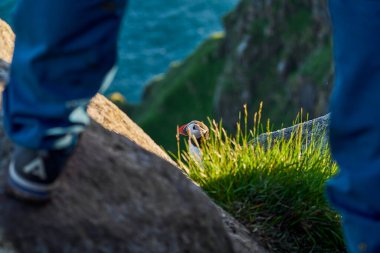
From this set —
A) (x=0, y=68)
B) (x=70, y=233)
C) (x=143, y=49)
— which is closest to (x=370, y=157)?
(x=70, y=233)

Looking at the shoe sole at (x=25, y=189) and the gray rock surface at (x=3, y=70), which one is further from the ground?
the shoe sole at (x=25, y=189)

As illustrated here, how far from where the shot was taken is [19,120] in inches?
125

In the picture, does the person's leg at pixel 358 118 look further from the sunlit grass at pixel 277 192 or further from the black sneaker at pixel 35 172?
the sunlit grass at pixel 277 192

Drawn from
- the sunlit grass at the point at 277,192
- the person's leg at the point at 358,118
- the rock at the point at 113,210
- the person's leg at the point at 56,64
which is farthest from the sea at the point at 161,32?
the person's leg at the point at 56,64

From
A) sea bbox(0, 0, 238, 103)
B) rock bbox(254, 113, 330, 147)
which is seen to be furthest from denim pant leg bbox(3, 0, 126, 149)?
sea bbox(0, 0, 238, 103)

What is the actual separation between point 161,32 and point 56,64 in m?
127

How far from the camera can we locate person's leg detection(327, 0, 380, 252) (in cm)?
332

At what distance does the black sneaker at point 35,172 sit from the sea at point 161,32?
116297 mm

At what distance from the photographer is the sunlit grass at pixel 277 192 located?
16.7 feet

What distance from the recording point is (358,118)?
339 cm

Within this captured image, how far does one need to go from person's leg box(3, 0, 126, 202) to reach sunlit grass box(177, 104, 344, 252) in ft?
6.96

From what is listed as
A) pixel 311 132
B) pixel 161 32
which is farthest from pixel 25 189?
pixel 161 32

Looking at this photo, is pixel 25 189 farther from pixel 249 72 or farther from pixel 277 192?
pixel 249 72

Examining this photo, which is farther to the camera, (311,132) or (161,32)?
(161,32)
